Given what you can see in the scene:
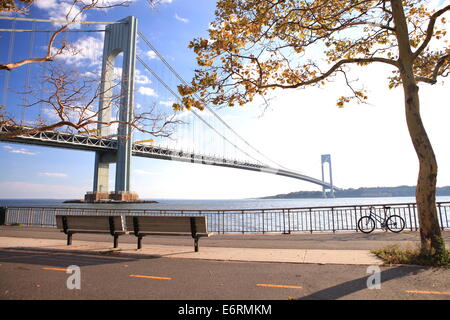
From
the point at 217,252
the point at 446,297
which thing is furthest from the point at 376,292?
the point at 217,252

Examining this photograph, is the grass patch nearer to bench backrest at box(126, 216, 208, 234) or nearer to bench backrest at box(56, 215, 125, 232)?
bench backrest at box(126, 216, 208, 234)

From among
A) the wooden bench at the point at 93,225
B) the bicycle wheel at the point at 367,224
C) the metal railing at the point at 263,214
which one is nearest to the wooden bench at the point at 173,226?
the wooden bench at the point at 93,225

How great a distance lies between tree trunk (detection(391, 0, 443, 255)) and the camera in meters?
5.25

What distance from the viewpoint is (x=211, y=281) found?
14.5 ft

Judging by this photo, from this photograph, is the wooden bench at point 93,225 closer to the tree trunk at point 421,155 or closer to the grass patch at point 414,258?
the grass patch at point 414,258

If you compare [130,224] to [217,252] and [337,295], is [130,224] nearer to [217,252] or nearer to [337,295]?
[217,252]

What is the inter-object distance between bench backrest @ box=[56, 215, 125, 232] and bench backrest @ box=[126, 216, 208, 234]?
0.58m

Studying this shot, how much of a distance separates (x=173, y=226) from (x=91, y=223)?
7.85 feet

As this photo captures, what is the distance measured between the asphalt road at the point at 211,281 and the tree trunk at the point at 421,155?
2.62 feet

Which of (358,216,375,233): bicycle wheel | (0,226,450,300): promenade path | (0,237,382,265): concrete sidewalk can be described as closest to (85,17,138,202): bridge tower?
(0,237,382,265): concrete sidewalk

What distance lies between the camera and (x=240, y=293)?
12.6 feet

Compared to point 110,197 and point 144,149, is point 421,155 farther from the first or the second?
point 110,197

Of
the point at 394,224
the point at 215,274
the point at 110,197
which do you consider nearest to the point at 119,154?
the point at 110,197

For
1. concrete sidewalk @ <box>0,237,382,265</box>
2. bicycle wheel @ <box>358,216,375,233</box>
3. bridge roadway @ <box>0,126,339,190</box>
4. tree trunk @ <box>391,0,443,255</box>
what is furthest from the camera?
bridge roadway @ <box>0,126,339,190</box>
